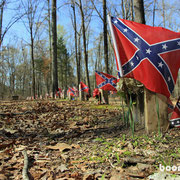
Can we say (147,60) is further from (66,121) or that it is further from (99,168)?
(66,121)

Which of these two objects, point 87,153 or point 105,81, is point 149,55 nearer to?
point 87,153

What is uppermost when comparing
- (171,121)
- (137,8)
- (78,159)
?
(137,8)

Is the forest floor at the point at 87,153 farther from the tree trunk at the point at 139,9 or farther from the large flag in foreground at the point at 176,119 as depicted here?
the tree trunk at the point at 139,9

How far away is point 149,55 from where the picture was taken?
9.41 feet

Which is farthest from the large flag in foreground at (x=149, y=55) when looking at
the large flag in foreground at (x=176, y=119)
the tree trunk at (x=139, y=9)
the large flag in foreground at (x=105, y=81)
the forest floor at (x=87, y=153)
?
the large flag in foreground at (x=105, y=81)

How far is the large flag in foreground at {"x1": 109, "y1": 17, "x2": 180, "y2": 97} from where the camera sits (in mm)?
2850

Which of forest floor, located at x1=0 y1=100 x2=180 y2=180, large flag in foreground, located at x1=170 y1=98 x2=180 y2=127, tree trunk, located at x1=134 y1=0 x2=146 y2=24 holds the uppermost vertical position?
tree trunk, located at x1=134 y1=0 x2=146 y2=24

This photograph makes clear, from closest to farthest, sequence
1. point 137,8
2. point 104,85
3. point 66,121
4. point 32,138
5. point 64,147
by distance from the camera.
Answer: point 64,147 < point 32,138 < point 137,8 < point 66,121 < point 104,85

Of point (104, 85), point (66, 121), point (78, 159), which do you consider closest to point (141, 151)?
point (78, 159)

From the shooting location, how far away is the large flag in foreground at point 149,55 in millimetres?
2850

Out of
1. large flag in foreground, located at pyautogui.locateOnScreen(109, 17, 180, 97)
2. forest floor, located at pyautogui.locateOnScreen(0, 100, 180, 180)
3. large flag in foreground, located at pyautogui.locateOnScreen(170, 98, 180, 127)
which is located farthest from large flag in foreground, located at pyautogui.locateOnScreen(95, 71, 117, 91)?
large flag in foreground, located at pyautogui.locateOnScreen(170, 98, 180, 127)

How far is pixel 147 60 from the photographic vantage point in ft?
9.41

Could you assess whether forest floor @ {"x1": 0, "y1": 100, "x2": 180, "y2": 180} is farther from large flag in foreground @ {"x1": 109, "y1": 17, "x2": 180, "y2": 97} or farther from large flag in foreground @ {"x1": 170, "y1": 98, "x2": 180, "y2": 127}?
large flag in foreground @ {"x1": 109, "y1": 17, "x2": 180, "y2": 97}

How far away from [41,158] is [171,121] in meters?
2.16
